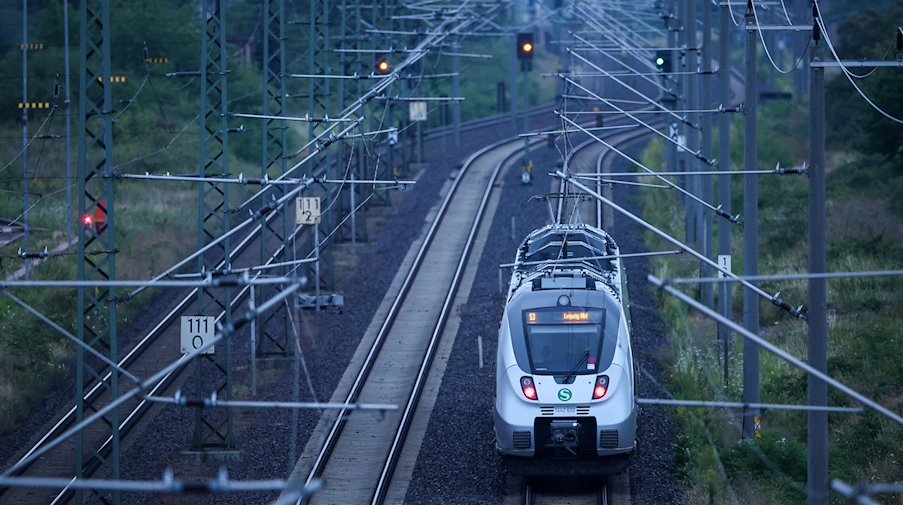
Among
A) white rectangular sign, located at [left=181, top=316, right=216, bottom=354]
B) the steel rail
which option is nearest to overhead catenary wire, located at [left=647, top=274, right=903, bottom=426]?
the steel rail

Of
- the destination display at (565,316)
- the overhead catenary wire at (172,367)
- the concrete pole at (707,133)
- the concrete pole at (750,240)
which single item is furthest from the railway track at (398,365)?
the concrete pole at (707,133)

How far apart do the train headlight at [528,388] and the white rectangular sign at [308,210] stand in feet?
29.1

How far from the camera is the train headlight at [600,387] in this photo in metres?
16.0

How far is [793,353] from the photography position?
23203mm

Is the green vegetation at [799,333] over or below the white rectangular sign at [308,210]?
below

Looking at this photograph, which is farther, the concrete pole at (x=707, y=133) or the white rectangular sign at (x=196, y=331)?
the concrete pole at (x=707, y=133)

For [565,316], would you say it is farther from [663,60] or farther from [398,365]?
[663,60]

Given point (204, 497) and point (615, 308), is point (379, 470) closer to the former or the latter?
point (204, 497)

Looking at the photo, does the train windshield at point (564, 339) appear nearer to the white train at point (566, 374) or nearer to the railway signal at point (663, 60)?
the white train at point (566, 374)

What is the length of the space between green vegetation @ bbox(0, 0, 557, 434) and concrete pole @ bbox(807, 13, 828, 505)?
14.4 metres

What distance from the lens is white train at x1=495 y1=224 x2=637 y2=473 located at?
15867 mm

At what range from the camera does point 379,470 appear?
18766 millimetres

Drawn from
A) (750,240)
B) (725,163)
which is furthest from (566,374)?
(725,163)

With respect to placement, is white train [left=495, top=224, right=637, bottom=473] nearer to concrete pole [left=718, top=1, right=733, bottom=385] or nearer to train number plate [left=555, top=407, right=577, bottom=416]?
train number plate [left=555, top=407, right=577, bottom=416]
